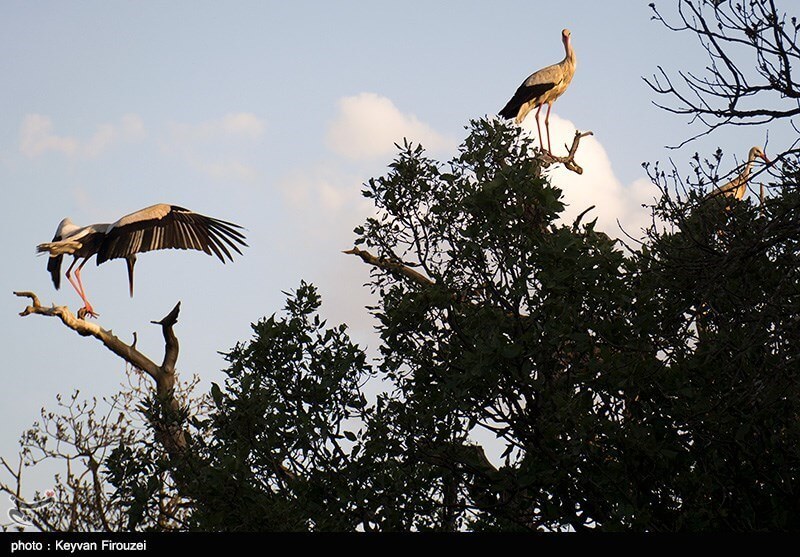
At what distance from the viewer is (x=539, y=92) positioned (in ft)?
58.7

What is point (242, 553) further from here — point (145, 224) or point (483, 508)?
point (145, 224)

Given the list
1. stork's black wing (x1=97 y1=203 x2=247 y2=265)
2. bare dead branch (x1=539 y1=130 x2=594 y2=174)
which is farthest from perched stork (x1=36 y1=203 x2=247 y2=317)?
bare dead branch (x1=539 y1=130 x2=594 y2=174)

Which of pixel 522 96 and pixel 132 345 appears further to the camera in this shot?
pixel 522 96

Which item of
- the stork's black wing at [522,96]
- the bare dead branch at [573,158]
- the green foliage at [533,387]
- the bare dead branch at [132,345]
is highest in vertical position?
the stork's black wing at [522,96]

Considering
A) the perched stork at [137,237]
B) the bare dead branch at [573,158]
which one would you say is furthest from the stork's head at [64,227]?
the bare dead branch at [573,158]

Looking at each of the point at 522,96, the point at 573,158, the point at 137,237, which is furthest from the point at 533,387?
the point at 522,96

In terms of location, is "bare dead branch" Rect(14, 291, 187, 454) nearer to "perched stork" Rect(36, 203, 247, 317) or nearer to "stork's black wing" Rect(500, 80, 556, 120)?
"perched stork" Rect(36, 203, 247, 317)

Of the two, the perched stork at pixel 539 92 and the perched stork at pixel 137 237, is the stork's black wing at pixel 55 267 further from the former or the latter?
the perched stork at pixel 539 92

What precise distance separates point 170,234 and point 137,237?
53 cm

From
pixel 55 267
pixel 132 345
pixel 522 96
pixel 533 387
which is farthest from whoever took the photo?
pixel 522 96

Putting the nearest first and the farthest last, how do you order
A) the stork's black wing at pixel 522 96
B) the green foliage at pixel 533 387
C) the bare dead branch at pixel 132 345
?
the green foliage at pixel 533 387, the bare dead branch at pixel 132 345, the stork's black wing at pixel 522 96

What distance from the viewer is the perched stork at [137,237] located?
Answer: 1419cm

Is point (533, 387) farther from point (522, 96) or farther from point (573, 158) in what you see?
point (522, 96)

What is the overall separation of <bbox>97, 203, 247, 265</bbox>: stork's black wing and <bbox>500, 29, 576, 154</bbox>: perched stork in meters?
5.66
